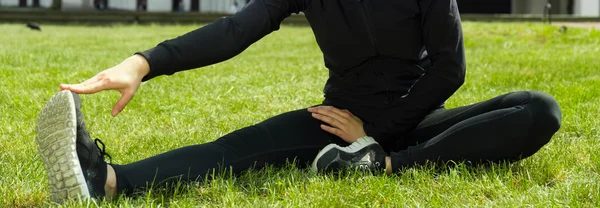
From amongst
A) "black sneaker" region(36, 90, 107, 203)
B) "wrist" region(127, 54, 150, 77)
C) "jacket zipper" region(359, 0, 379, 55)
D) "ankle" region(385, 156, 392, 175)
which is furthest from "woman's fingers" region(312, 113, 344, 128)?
"black sneaker" region(36, 90, 107, 203)

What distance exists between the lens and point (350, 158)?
3100 millimetres

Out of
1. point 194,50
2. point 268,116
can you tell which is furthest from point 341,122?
point 268,116

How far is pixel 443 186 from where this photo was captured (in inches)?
112

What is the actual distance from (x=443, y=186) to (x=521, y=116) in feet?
1.55

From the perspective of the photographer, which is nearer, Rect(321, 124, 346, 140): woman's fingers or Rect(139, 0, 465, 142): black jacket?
Rect(139, 0, 465, 142): black jacket

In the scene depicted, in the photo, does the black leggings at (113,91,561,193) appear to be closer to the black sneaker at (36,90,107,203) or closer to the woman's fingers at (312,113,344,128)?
the woman's fingers at (312,113,344,128)

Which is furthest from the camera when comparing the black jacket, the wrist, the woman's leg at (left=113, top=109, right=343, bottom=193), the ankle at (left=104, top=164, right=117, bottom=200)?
the black jacket

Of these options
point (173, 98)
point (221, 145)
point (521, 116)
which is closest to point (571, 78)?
point (173, 98)

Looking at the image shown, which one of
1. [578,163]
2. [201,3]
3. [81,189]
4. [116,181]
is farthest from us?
[201,3]

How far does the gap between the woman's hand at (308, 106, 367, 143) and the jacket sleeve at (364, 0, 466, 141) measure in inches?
2.0

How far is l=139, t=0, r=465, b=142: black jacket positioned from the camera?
306 cm

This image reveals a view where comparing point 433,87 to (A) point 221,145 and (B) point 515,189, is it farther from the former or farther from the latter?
(A) point 221,145

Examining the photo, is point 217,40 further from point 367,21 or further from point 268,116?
point 268,116

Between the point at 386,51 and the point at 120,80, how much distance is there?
3.93ft
